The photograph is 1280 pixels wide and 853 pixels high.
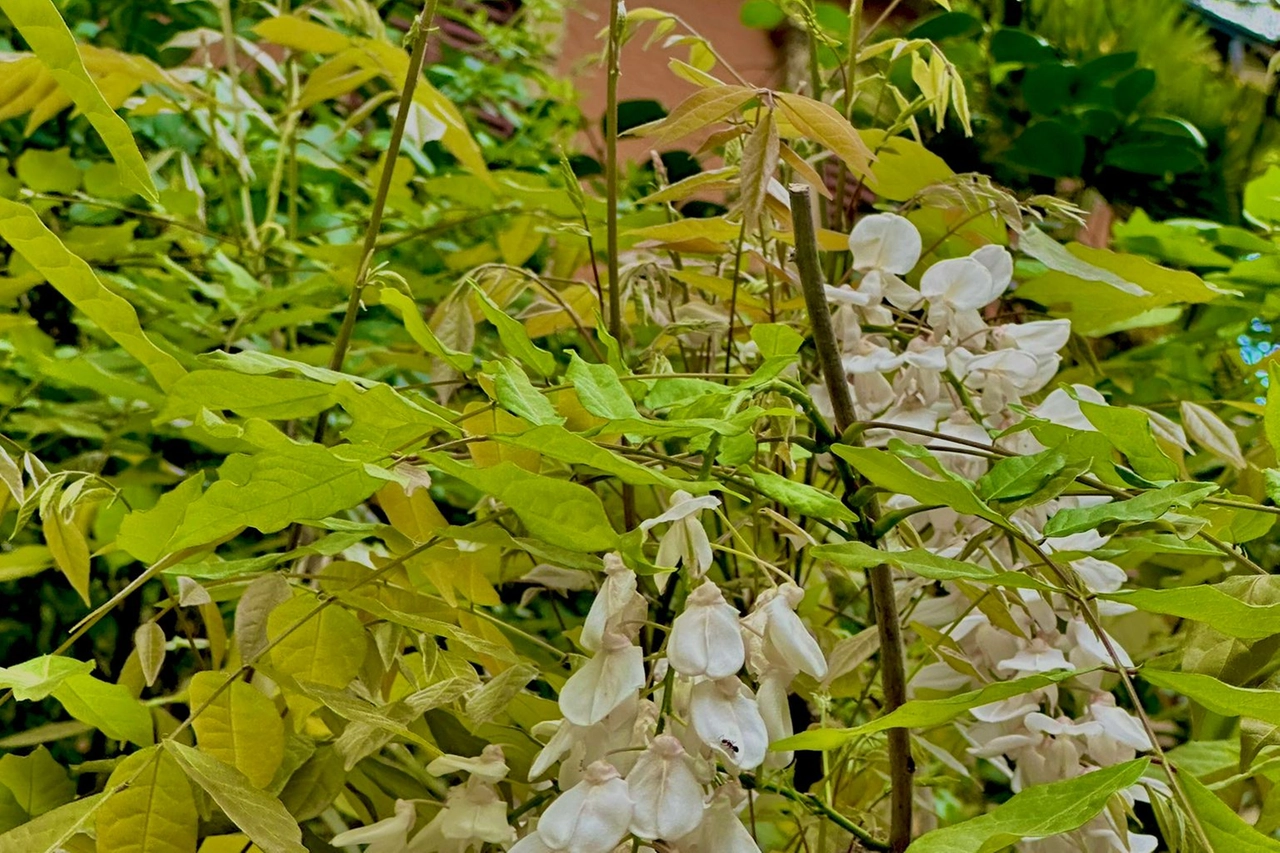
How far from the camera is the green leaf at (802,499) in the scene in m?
0.36

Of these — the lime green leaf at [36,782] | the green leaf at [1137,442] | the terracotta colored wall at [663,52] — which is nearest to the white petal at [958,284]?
the green leaf at [1137,442]

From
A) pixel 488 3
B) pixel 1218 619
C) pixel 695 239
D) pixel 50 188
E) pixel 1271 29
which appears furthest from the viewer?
pixel 488 3

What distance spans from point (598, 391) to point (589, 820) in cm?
14

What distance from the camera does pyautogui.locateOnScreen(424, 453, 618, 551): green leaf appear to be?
0.35 metres

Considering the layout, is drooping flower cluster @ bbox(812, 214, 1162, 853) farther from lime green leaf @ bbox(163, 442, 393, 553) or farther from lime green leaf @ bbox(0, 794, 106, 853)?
lime green leaf @ bbox(0, 794, 106, 853)

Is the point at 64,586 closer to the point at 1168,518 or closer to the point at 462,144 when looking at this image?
the point at 462,144

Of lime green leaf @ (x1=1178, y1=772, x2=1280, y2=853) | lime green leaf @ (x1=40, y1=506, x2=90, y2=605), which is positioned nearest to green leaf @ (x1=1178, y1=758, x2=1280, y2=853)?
lime green leaf @ (x1=1178, y1=772, x2=1280, y2=853)

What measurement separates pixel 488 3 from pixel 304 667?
1590mm

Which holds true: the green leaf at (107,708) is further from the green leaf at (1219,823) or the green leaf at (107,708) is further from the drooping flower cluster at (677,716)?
the green leaf at (1219,823)

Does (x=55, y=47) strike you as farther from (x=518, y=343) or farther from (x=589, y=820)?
(x=589, y=820)

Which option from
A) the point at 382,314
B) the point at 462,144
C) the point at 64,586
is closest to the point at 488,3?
the point at 382,314

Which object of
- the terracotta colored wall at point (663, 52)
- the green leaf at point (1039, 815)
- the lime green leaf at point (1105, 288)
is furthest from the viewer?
the terracotta colored wall at point (663, 52)

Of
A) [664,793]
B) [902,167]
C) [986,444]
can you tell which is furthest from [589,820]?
[902,167]

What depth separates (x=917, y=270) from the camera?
771 millimetres
